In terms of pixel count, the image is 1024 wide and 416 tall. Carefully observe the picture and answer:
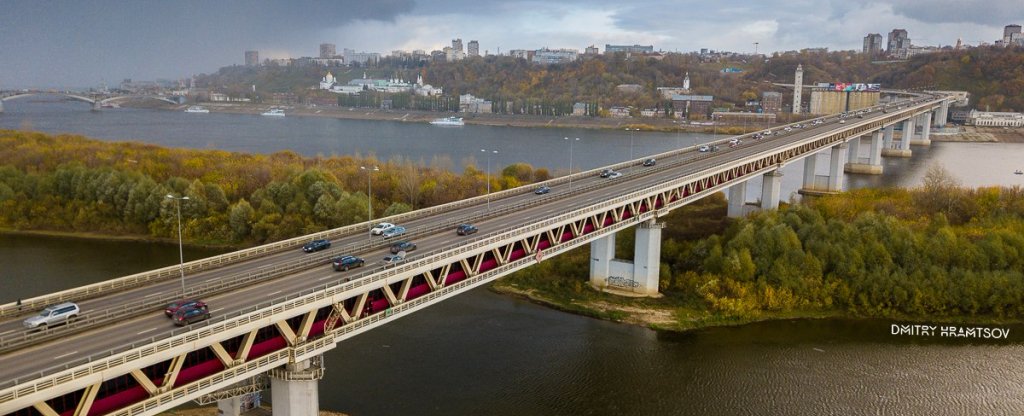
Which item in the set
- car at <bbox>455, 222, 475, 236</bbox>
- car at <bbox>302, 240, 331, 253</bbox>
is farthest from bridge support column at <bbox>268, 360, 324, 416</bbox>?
Answer: car at <bbox>455, 222, 475, 236</bbox>

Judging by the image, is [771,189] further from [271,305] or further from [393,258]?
[271,305]

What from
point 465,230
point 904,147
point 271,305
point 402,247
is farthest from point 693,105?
point 271,305

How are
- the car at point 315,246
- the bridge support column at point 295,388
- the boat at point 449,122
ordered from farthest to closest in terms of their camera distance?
the boat at point 449,122 → the car at point 315,246 → the bridge support column at point 295,388

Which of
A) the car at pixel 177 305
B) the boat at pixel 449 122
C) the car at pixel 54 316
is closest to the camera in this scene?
the car at pixel 54 316

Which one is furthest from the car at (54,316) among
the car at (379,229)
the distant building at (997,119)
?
the distant building at (997,119)

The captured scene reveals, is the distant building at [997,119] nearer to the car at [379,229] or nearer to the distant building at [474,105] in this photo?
the distant building at [474,105]

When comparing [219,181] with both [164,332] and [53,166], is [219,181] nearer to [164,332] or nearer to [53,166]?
[53,166]
